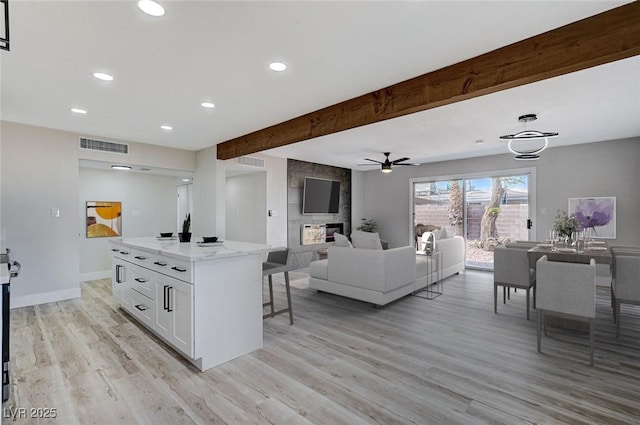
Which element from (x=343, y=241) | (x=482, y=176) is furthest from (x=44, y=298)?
(x=482, y=176)

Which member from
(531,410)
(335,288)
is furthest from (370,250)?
(531,410)

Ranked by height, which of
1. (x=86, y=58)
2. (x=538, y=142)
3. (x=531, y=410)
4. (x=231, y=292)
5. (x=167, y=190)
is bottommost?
(x=531, y=410)

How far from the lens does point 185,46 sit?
7.53 feet

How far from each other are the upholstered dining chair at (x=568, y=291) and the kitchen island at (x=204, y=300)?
104 inches

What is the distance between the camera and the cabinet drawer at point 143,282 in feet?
10.1

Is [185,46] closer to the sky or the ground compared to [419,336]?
closer to the sky

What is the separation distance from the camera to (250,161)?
6.18 metres

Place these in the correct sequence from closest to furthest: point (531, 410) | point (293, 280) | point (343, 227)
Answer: point (531, 410), point (293, 280), point (343, 227)

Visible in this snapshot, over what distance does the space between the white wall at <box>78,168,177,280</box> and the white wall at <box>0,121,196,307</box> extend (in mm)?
992

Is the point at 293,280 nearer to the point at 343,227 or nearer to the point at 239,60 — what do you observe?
the point at 343,227

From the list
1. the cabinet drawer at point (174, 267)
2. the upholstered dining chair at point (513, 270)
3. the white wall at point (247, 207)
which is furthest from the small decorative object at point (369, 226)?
the cabinet drawer at point (174, 267)

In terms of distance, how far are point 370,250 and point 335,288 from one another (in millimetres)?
849

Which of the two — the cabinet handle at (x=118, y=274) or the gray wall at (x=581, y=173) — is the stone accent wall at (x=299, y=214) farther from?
the cabinet handle at (x=118, y=274)

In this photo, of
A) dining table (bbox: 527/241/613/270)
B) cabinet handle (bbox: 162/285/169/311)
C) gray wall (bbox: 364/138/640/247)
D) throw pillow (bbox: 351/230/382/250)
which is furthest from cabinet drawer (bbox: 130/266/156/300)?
gray wall (bbox: 364/138/640/247)
